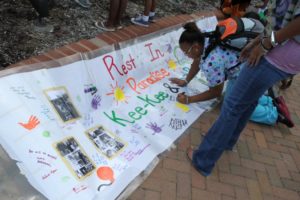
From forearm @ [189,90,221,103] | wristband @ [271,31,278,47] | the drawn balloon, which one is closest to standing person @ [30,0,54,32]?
forearm @ [189,90,221,103]

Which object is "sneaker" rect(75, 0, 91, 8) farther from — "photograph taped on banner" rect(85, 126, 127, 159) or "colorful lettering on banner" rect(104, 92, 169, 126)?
"photograph taped on banner" rect(85, 126, 127, 159)

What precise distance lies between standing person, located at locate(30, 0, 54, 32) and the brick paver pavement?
1.40 m

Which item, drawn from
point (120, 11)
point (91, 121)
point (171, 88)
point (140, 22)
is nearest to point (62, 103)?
point (91, 121)

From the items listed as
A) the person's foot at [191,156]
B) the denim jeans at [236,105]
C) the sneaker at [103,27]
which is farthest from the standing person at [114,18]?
the denim jeans at [236,105]

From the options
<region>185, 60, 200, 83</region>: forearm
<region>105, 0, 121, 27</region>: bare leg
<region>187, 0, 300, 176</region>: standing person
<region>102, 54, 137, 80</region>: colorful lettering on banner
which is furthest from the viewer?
<region>105, 0, 121, 27</region>: bare leg

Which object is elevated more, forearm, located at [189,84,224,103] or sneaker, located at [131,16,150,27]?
sneaker, located at [131,16,150,27]

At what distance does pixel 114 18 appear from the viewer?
3121 mm

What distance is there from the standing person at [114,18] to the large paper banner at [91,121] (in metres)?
0.36

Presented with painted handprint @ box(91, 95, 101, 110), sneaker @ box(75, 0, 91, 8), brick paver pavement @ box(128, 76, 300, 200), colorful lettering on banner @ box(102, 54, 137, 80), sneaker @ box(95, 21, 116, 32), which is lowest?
brick paver pavement @ box(128, 76, 300, 200)

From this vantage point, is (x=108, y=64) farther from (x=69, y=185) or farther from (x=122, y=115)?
(x=69, y=185)

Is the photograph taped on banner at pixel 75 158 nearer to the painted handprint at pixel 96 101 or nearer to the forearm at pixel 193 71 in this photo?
the painted handprint at pixel 96 101

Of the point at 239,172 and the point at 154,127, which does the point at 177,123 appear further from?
the point at 239,172

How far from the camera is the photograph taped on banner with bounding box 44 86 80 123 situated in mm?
2062

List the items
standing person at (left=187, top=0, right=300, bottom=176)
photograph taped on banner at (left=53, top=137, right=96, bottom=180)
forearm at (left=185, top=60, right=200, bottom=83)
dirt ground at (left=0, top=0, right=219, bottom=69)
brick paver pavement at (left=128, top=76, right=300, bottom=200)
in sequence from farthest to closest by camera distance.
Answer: forearm at (left=185, top=60, right=200, bottom=83)
dirt ground at (left=0, top=0, right=219, bottom=69)
brick paver pavement at (left=128, top=76, right=300, bottom=200)
photograph taped on banner at (left=53, top=137, right=96, bottom=180)
standing person at (left=187, top=0, right=300, bottom=176)
